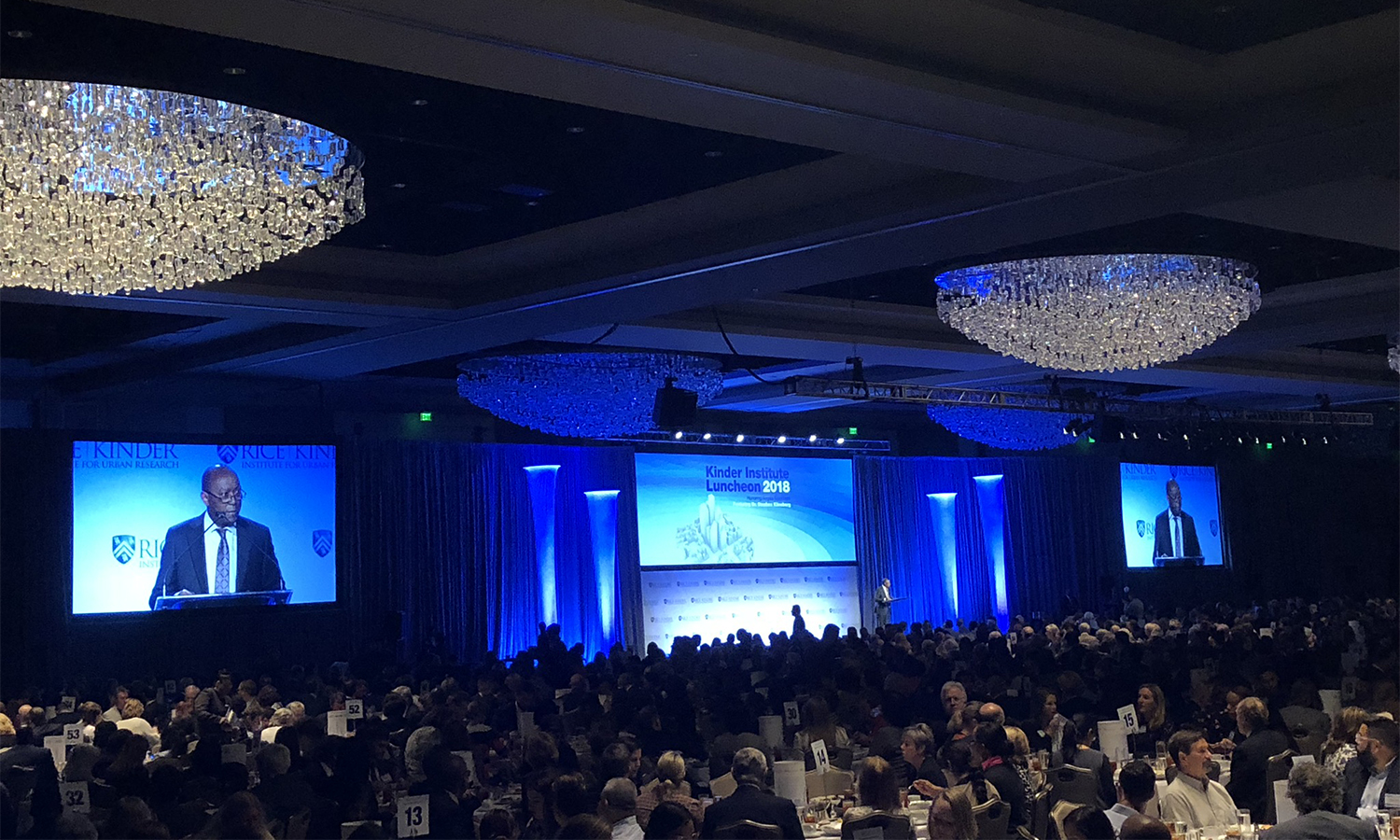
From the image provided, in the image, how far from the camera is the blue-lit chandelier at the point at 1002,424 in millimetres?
15141

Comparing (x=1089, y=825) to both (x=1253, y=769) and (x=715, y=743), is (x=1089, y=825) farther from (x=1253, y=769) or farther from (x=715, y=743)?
(x=715, y=743)

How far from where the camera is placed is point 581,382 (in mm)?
11336

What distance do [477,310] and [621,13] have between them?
5222mm

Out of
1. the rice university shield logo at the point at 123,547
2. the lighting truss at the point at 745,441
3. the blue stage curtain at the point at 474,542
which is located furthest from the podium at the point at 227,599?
the lighting truss at the point at 745,441

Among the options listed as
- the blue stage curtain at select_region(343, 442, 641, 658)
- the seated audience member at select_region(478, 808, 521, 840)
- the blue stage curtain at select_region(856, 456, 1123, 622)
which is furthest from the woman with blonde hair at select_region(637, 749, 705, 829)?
the blue stage curtain at select_region(856, 456, 1123, 622)

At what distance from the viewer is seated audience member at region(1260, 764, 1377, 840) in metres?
4.85

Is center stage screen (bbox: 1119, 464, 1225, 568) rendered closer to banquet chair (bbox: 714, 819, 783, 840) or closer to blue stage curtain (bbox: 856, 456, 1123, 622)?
blue stage curtain (bbox: 856, 456, 1123, 622)

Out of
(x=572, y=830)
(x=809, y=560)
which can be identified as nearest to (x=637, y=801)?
(x=572, y=830)

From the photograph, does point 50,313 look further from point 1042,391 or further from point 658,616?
point 1042,391

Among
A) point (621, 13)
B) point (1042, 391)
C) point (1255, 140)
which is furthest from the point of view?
point (1042, 391)

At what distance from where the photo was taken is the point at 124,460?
43.4 ft

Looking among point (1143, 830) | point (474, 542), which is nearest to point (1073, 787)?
point (1143, 830)

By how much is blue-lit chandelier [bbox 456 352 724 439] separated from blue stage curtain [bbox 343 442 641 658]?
3.97m

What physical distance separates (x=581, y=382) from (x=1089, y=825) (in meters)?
7.23
